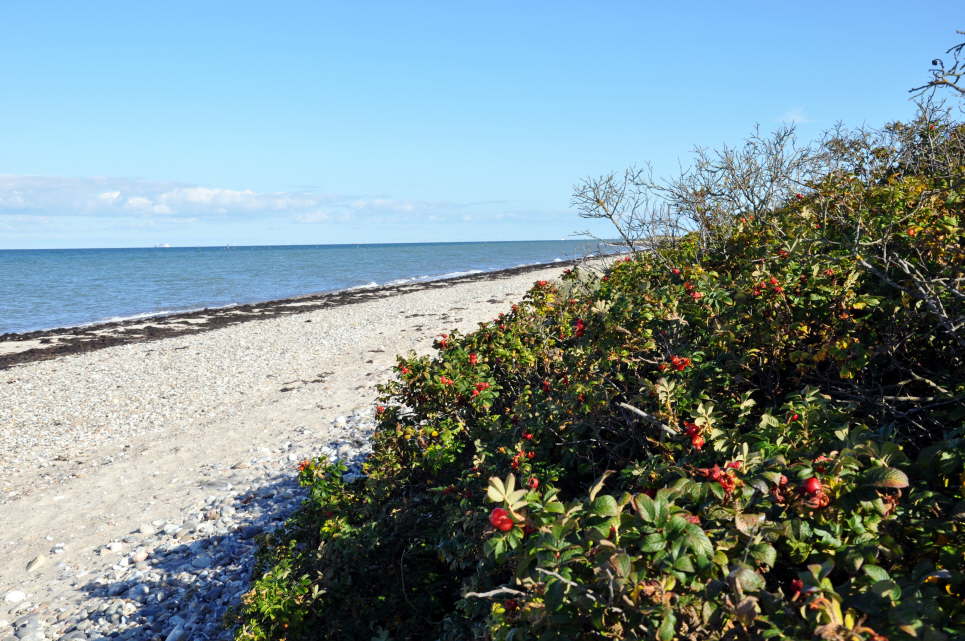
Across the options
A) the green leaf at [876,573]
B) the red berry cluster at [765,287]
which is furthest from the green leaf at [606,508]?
the red berry cluster at [765,287]

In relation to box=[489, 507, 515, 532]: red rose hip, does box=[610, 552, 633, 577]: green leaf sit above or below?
above

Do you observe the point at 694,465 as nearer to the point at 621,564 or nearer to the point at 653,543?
the point at 653,543

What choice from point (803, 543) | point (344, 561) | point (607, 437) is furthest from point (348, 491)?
point (803, 543)

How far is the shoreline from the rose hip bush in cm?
1297

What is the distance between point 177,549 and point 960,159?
28.0 feet

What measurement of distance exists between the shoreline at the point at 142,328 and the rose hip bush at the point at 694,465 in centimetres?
1297

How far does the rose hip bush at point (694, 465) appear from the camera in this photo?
1.81 meters

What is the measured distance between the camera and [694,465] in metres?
2.61

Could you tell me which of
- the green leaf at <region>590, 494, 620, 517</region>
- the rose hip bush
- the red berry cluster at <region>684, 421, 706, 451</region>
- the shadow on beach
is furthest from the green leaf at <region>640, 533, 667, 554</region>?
the shadow on beach

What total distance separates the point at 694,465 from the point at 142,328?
88.9 ft

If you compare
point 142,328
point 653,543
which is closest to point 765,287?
point 653,543

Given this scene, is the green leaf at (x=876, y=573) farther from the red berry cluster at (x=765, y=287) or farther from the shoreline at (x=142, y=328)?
the shoreline at (x=142, y=328)

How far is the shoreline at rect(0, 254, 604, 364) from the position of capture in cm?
2131

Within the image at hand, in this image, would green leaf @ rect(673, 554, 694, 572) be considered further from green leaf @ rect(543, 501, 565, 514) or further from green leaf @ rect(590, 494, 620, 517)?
green leaf @ rect(543, 501, 565, 514)
